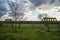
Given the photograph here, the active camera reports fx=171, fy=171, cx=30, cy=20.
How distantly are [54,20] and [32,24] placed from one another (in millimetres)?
753

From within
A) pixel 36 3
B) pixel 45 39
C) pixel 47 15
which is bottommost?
pixel 45 39

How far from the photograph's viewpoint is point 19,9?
5.96 meters

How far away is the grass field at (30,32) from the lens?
5684mm

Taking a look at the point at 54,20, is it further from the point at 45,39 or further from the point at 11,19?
the point at 11,19

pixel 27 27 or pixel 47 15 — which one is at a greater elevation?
pixel 47 15

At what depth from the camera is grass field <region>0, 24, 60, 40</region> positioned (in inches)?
224

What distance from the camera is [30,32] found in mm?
5766

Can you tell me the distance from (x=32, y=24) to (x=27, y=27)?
0.20 meters

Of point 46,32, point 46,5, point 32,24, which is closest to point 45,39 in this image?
point 46,32

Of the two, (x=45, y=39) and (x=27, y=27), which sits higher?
(x=27, y=27)

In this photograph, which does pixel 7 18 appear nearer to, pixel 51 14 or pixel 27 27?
pixel 27 27

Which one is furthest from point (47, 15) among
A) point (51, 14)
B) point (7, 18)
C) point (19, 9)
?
point (7, 18)

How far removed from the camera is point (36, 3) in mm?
5938

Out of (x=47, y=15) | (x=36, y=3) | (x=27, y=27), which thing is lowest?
(x=27, y=27)
